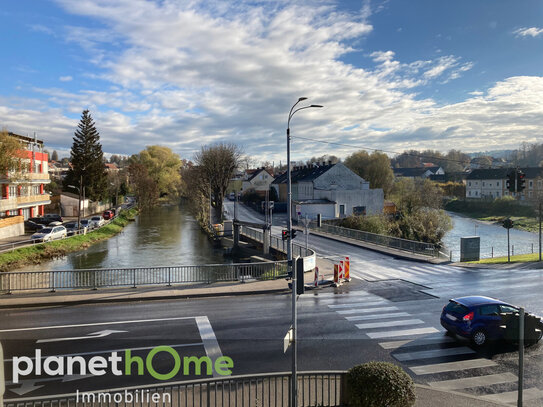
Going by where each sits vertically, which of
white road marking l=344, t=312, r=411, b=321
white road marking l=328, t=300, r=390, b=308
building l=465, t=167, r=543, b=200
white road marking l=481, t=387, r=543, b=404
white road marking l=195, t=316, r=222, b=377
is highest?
building l=465, t=167, r=543, b=200

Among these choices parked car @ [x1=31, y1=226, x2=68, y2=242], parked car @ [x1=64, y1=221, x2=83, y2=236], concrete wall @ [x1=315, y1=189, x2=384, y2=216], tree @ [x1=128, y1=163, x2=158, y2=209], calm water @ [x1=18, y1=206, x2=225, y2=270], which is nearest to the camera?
calm water @ [x1=18, y1=206, x2=225, y2=270]

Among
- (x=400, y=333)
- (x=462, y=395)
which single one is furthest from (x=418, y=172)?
(x=462, y=395)

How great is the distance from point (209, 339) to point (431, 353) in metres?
6.26

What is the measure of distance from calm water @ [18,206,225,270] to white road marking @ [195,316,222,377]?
852 inches

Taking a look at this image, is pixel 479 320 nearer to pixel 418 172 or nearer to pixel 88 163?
pixel 88 163

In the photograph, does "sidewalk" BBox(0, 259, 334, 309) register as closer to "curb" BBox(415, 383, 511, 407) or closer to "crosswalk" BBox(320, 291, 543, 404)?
"crosswalk" BBox(320, 291, 543, 404)

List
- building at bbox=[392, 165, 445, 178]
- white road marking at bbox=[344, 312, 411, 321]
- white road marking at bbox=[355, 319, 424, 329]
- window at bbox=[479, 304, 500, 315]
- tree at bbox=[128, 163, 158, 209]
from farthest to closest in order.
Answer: building at bbox=[392, 165, 445, 178] → tree at bbox=[128, 163, 158, 209] → white road marking at bbox=[344, 312, 411, 321] → white road marking at bbox=[355, 319, 424, 329] → window at bbox=[479, 304, 500, 315]

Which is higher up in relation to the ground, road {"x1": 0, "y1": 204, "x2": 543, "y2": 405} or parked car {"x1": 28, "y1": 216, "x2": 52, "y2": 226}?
parked car {"x1": 28, "y1": 216, "x2": 52, "y2": 226}

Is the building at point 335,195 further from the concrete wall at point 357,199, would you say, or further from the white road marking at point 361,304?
the white road marking at point 361,304

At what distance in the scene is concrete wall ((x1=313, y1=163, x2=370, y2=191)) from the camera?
225 ft

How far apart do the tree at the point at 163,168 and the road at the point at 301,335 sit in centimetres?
9133

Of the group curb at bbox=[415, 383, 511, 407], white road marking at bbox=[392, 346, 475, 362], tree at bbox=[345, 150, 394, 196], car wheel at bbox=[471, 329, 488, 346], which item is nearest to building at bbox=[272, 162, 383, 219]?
tree at bbox=[345, 150, 394, 196]

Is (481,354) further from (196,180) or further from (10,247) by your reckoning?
(196,180)

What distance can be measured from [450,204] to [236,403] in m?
97.5
